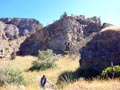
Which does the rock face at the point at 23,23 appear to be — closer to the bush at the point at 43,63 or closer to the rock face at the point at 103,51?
the bush at the point at 43,63

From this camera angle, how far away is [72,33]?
207ft

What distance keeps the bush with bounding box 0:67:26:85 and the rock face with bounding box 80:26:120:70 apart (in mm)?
6626

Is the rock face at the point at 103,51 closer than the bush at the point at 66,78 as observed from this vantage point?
No

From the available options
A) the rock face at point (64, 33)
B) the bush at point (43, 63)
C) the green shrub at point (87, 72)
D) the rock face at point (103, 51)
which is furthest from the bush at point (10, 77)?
the rock face at point (64, 33)

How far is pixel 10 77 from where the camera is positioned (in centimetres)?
1584

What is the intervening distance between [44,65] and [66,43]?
29.6 metres

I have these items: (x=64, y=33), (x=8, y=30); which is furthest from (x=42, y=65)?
(x=8, y=30)

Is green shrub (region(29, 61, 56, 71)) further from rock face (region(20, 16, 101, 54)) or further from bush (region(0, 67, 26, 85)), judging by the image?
rock face (region(20, 16, 101, 54))

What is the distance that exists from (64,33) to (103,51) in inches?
1591

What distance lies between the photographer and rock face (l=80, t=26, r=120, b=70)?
813 inches

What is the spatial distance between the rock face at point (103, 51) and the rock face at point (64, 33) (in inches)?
1403

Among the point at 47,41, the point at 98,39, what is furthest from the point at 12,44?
the point at 98,39

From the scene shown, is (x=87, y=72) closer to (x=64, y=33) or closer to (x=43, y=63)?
(x=43, y=63)

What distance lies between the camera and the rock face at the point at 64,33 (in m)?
60.9
